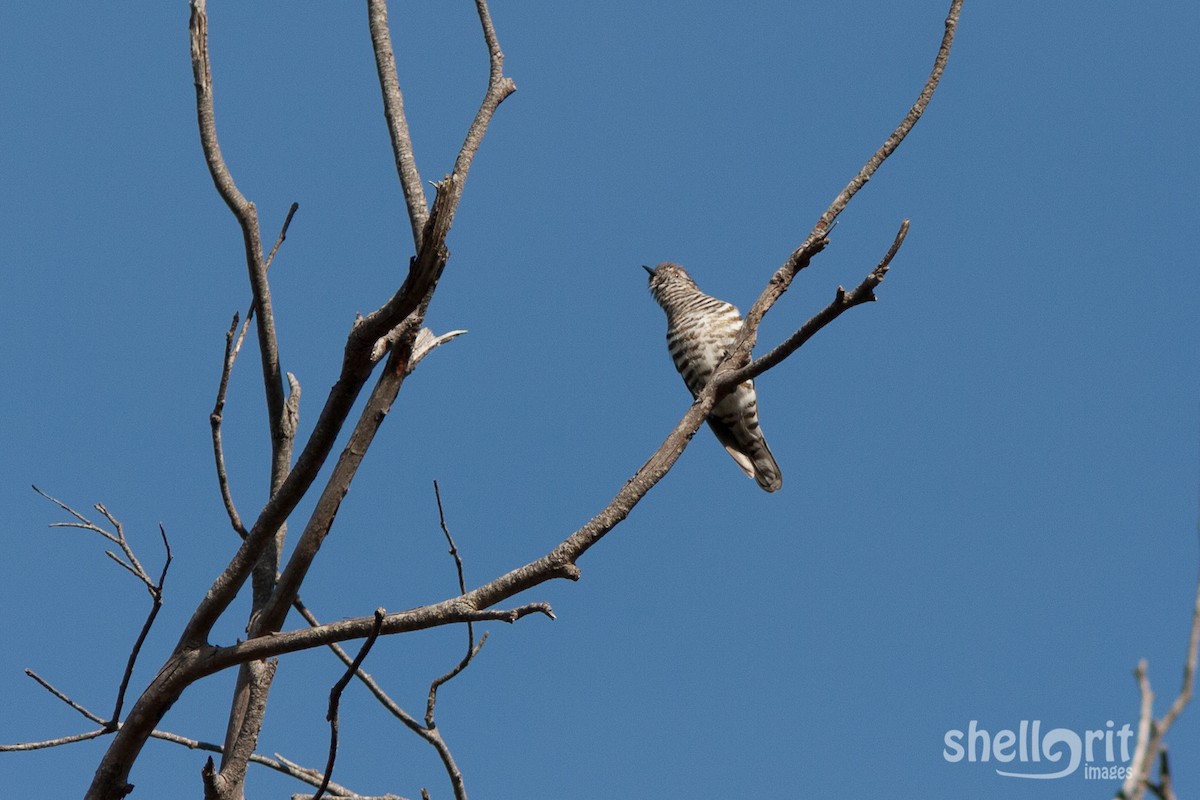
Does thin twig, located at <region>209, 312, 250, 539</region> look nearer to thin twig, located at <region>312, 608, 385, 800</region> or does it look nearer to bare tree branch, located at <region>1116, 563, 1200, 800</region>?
thin twig, located at <region>312, 608, 385, 800</region>

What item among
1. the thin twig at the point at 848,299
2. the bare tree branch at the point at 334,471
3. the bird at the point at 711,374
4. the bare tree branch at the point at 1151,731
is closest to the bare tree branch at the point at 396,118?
the bare tree branch at the point at 334,471

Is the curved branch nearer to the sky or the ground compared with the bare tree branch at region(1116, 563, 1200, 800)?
nearer to the sky

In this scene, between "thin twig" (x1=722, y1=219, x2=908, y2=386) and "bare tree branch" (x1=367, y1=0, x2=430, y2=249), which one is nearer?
"thin twig" (x1=722, y1=219, x2=908, y2=386)

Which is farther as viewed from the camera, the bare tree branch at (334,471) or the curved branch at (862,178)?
the curved branch at (862,178)

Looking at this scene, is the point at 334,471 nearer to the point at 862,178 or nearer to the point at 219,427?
the point at 219,427

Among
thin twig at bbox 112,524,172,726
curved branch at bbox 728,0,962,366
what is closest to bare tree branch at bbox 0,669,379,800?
thin twig at bbox 112,524,172,726

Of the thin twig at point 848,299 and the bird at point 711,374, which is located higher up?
the bird at point 711,374

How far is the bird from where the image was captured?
28.4 ft

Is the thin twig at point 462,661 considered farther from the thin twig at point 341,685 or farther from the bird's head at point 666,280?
the bird's head at point 666,280

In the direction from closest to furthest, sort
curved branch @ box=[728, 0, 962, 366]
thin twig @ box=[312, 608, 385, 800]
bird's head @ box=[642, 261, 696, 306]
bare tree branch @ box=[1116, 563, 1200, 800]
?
bare tree branch @ box=[1116, 563, 1200, 800] → thin twig @ box=[312, 608, 385, 800] → curved branch @ box=[728, 0, 962, 366] → bird's head @ box=[642, 261, 696, 306]

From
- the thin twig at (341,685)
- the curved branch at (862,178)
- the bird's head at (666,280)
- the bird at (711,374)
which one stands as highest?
the bird's head at (666,280)

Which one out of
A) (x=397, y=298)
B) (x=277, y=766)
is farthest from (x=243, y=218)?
(x=277, y=766)

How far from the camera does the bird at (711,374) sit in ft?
28.4

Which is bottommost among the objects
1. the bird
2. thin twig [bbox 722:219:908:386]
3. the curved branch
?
thin twig [bbox 722:219:908:386]
